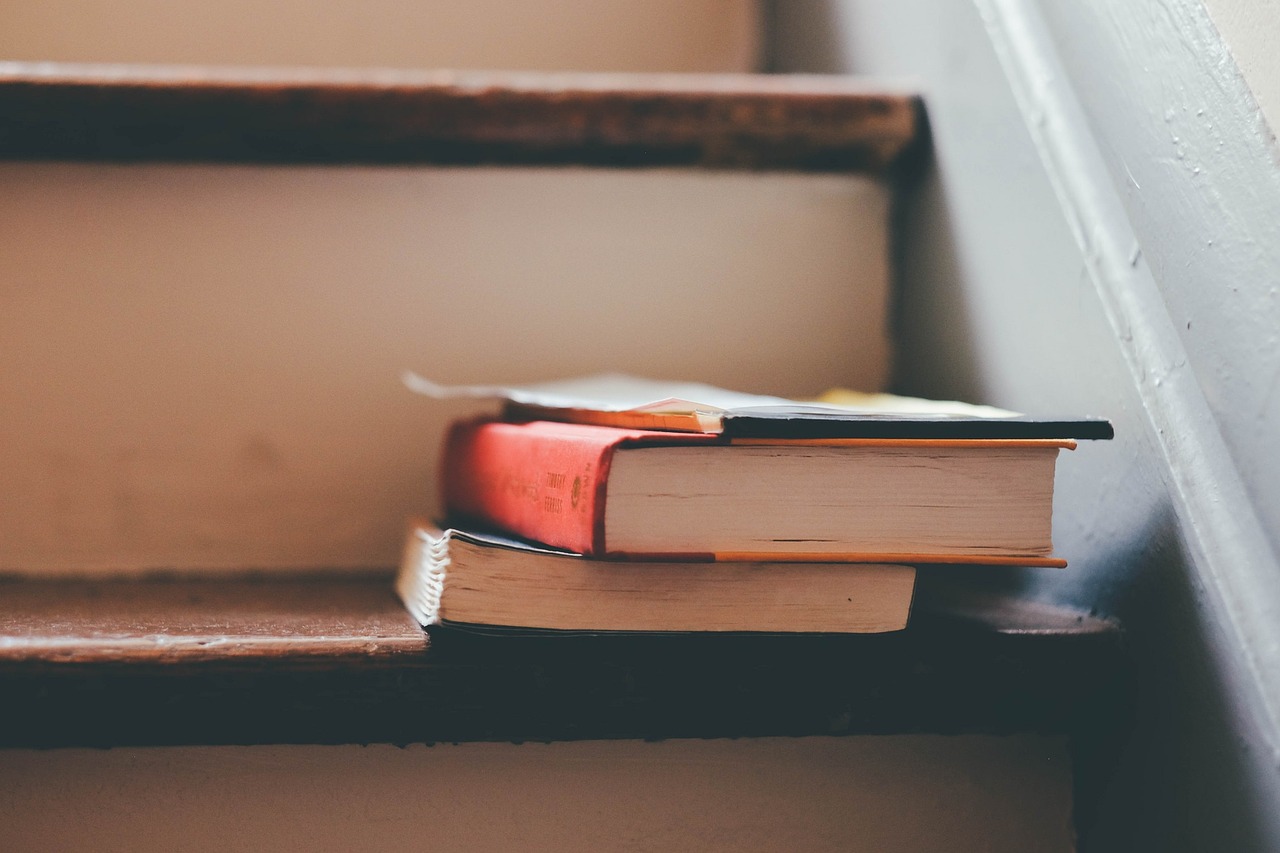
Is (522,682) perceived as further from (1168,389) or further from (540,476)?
(1168,389)

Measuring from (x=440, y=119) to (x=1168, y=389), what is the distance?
46 cm

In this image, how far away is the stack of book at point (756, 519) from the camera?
0.43 metres

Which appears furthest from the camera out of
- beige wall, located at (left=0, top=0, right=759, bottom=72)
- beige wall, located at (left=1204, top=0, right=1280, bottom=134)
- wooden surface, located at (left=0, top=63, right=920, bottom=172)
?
beige wall, located at (left=0, top=0, right=759, bottom=72)

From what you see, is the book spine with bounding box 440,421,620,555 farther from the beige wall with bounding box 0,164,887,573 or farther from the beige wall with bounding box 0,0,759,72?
the beige wall with bounding box 0,0,759,72

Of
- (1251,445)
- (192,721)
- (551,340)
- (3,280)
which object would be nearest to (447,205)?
(551,340)

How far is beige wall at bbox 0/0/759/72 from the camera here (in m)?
1.01

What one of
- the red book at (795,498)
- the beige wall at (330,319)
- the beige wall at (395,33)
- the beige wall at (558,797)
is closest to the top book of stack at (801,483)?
the red book at (795,498)

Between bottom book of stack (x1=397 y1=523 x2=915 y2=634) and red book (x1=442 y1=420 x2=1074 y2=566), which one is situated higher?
red book (x1=442 y1=420 x2=1074 y2=566)

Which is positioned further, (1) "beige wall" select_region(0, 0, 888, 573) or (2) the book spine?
(1) "beige wall" select_region(0, 0, 888, 573)

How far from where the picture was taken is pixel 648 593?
1.49ft

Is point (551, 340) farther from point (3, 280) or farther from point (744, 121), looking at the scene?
point (3, 280)

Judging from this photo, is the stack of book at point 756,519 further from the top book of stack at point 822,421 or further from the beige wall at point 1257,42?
the beige wall at point 1257,42

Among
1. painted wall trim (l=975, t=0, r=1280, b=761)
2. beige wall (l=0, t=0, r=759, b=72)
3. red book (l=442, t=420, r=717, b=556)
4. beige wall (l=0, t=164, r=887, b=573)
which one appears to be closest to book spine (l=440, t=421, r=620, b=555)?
red book (l=442, t=420, r=717, b=556)

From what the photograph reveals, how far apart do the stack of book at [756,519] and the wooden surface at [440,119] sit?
28 centimetres
